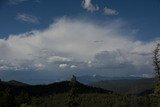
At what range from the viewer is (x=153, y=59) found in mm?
51625

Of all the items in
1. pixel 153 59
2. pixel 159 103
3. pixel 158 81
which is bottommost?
pixel 159 103

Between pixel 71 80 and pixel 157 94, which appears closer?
pixel 157 94

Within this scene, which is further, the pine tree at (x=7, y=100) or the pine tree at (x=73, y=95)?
the pine tree at (x=7, y=100)

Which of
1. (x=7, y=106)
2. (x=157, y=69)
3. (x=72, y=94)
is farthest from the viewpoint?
(x=7, y=106)

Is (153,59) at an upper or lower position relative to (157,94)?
upper

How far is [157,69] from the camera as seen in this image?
51406 millimetres

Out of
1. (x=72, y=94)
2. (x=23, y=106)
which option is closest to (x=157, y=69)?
(x=72, y=94)

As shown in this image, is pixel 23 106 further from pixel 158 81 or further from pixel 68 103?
pixel 158 81

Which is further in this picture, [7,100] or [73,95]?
[7,100]

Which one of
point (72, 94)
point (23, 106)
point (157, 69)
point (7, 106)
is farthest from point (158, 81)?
point (7, 106)

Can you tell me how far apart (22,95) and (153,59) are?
2132 inches

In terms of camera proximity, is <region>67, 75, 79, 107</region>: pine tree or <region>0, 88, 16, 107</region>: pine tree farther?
<region>0, 88, 16, 107</region>: pine tree

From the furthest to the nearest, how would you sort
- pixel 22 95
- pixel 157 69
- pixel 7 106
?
1. pixel 22 95
2. pixel 7 106
3. pixel 157 69

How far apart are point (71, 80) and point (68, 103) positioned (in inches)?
196
